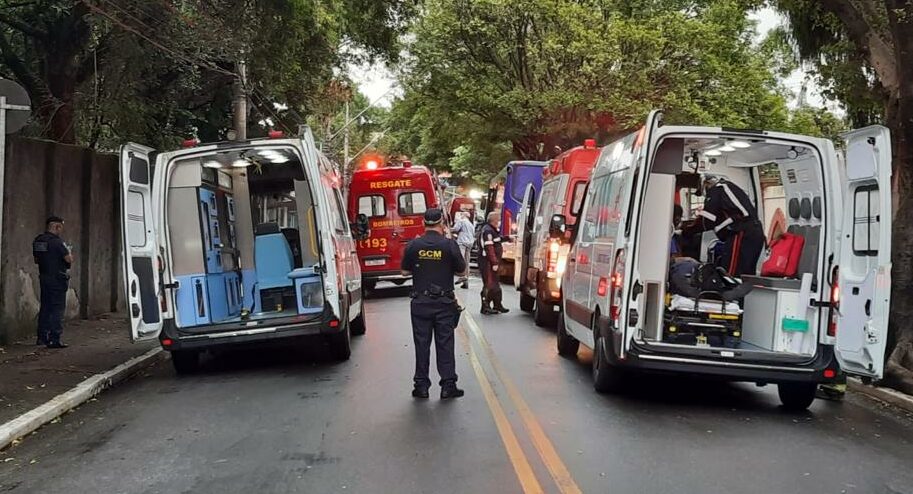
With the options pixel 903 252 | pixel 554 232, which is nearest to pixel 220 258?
pixel 554 232

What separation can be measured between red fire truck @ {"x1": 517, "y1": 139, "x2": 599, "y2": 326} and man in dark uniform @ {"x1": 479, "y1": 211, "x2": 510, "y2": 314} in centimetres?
55

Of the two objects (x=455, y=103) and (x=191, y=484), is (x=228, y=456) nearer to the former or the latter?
(x=191, y=484)

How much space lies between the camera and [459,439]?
633 centimetres

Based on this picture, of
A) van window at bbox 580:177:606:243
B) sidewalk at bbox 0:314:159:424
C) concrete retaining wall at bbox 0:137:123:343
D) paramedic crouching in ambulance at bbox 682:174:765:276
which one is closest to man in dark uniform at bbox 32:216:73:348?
sidewalk at bbox 0:314:159:424

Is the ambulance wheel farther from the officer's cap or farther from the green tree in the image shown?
the officer's cap

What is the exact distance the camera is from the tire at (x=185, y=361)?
9.51 metres

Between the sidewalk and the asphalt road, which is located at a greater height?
the sidewalk

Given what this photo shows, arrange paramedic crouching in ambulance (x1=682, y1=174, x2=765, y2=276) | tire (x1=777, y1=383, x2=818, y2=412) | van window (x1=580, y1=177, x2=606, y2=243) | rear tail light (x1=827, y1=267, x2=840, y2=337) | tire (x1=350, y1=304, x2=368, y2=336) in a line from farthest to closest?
tire (x1=350, y1=304, x2=368, y2=336), van window (x1=580, y1=177, x2=606, y2=243), paramedic crouching in ambulance (x1=682, y1=174, x2=765, y2=276), tire (x1=777, y1=383, x2=818, y2=412), rear tail light (x1=827, y1=267, x2=840, y2=337)

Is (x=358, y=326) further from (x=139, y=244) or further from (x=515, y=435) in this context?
(x=515, y=435)

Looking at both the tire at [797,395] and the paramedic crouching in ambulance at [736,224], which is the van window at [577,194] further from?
the tire at [797,395]

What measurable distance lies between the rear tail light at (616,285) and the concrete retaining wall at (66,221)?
781 centimetres

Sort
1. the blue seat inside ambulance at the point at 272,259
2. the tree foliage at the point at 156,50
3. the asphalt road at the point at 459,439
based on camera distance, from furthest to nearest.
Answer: the tree foliage at the point at 156,50 → the blue seat inside ambulance at the point at 272,259 → the asphalt road at the point at 459,439

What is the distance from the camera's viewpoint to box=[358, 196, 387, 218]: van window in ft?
60.7

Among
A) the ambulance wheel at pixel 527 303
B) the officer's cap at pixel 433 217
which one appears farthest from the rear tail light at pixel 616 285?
the ambulance wheel at pixel 527 303
